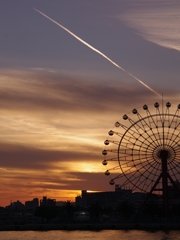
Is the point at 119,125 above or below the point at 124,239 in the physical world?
above

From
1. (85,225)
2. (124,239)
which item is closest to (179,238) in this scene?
(124,239)

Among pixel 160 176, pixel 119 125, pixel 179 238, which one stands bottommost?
pixel 179 238

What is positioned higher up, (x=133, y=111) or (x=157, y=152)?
(x=133, y=111)

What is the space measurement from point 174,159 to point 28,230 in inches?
1946

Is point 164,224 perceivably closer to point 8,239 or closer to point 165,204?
point 165,204

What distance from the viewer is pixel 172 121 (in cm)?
11900

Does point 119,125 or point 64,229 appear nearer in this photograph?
point 119,125

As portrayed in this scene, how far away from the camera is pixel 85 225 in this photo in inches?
5915

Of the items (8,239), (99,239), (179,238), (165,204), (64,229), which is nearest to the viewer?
(179,238)

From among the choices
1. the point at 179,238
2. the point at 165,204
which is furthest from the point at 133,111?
the point at 179,238

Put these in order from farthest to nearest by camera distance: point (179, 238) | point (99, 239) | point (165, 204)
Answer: point (165, 204) → point (99, 239) → point (179, 238)

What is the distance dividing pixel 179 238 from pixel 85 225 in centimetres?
5121

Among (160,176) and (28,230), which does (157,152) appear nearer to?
(160,176)

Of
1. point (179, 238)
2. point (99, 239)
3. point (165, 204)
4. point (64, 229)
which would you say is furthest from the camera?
point (64, 229)
